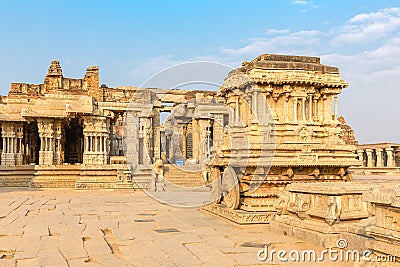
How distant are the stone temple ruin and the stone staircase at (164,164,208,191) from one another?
66 mm

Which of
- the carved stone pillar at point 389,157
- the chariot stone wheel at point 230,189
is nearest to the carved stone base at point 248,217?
the chariot stone wheel at point 230,189

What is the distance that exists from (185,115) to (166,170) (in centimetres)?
1012

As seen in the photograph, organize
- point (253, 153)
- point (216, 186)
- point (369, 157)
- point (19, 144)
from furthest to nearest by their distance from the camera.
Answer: point (369, 157) < point (19, 144) < point (216, 186) < point (253, 153)

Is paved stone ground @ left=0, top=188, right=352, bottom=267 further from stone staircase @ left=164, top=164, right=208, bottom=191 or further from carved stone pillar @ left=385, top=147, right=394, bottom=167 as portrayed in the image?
carved stone pillar @ left=385, top=147, right=394, bottom=167

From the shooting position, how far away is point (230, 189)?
29.7 feet

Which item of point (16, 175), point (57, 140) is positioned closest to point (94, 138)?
point (57, 140)

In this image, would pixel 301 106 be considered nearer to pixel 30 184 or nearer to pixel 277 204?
pixel 277 204

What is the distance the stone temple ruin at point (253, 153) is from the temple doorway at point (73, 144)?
1.83m

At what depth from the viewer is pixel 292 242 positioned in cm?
637

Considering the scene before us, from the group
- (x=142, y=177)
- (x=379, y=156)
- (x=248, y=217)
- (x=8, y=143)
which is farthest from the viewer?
(x=379, y=156)

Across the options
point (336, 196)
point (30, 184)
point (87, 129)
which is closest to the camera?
point (336, 196)

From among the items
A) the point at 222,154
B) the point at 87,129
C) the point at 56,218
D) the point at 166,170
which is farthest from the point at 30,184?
the point at 222,154

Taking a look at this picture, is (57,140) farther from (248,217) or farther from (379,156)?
(379,156)

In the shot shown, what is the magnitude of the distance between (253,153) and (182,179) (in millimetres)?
13553
